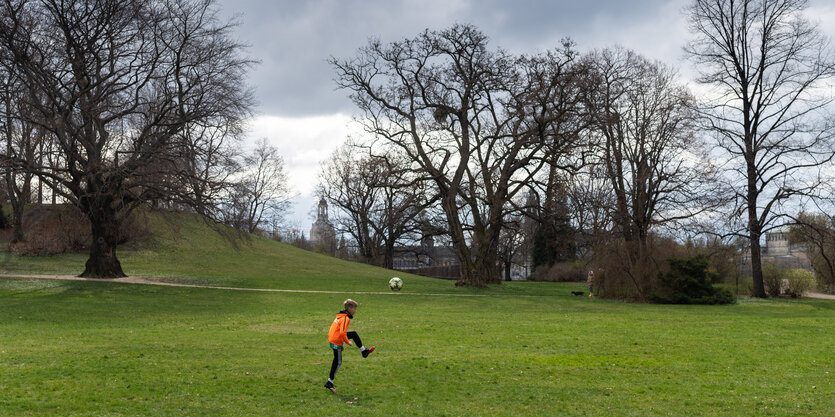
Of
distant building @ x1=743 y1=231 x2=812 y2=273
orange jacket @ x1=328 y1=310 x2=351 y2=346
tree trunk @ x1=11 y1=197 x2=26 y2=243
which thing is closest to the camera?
orange jacket @ x1=328 y1=310 x2=351 y2=346

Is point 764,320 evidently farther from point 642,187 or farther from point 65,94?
point 65,94

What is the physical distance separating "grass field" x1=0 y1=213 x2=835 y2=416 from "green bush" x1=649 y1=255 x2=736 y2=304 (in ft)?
9.89

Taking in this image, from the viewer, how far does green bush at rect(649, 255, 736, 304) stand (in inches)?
1201

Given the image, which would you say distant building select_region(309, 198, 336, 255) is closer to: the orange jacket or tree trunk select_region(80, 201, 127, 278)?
tree trunk select_region(80, 201, 127, 278)

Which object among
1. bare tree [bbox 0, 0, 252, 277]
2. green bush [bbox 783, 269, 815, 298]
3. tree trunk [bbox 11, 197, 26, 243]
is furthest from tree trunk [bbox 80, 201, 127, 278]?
green bush [bbox 783, 269, 815, 298]

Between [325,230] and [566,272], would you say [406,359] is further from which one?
[325,230]

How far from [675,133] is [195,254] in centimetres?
3349

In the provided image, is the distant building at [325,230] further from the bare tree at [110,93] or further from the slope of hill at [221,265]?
the bare tree at [110,93]

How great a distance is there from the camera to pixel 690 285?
30.7 m

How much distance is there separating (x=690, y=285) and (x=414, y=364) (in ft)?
73.6

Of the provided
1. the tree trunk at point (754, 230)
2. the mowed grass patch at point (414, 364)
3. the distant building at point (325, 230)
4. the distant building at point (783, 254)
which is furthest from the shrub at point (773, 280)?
the distant building at point (325, 230)

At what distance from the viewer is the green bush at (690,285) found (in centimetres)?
3051

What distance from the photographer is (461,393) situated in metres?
10.2

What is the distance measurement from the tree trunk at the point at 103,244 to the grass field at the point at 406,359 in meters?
4.03
